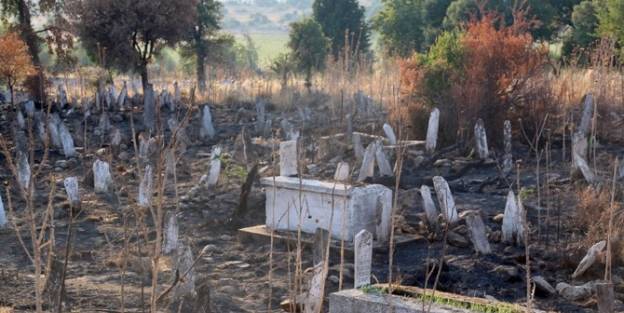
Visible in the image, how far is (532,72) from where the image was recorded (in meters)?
17.0

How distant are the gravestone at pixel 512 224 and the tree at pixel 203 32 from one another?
2278cm

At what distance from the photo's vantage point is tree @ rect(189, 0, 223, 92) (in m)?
32.6

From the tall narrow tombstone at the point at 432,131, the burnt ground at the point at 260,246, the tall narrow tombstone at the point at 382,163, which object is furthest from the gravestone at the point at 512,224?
the tall narrow tombstone at the point at 432,131

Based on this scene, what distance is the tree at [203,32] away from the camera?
3259cm

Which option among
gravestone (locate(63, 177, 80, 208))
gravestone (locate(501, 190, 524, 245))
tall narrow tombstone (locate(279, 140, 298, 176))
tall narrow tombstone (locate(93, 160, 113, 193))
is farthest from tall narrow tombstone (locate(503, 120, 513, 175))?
gravestone (locate(63, 177, 80, 208))

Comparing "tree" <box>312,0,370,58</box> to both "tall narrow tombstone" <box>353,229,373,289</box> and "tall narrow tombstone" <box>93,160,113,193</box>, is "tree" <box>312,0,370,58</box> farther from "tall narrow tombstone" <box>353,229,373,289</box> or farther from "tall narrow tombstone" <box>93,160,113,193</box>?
"tall narrow tombstone" <box>353,229,373,289</box>

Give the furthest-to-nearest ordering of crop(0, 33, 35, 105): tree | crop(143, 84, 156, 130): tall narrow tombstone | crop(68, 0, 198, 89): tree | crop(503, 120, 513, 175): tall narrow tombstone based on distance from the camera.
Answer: crop(68, 0, 198, 89): tree < crop(0, 33, 35, 105): tree < crop(143, 84, 156, 130): tall narrow tombstone < crop(503, 120, 513, 175): tall narrow tombstone

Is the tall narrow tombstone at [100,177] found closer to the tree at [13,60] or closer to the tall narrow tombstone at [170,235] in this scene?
the tall narrow tombstone at [170,235]

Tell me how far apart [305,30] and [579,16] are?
854 centimetres

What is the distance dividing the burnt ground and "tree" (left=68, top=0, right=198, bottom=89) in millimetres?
10556

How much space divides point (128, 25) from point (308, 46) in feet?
27.8

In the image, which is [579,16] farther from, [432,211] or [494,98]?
[432,211]

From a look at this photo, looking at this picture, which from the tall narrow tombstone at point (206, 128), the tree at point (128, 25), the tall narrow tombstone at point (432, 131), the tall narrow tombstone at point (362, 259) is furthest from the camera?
the tree at point (128, 25)

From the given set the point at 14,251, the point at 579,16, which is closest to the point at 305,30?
the point at 579,16
